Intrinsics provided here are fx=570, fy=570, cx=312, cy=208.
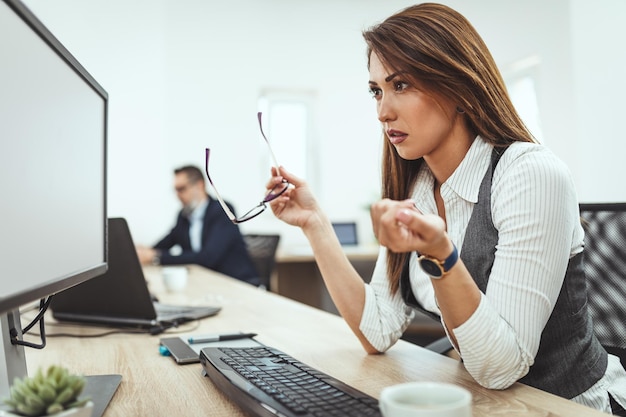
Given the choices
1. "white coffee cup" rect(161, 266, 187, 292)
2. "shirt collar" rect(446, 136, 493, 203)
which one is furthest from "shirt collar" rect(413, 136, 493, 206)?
"white coffee cup" rect(161, 266, 187, 292)

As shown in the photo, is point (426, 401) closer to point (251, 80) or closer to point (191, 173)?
point (191, 173)

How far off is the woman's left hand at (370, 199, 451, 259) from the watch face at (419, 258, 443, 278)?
0.15 feet

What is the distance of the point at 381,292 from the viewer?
1123 mm

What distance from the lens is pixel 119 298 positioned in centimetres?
131

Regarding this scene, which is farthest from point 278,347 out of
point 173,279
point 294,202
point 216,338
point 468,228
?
point 173,279

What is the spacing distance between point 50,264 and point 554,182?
696mm

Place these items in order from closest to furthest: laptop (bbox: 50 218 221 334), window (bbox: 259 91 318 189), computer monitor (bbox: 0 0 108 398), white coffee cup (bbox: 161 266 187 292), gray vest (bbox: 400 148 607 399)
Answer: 1. computer monitor (bbox: 0 0 108 398)
2. gray vest (bbox: 400 148 607 399)
3. laptop (bbox: 50 218 221 334)
4. white coffee cup (bbox: 161 266 187 292)
5. window (bbox: 259 91 318 189)

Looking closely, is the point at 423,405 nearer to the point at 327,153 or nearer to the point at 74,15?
the point at 74,15

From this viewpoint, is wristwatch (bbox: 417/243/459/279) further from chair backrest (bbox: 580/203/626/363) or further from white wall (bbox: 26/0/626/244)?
white wall (bbox: 26/0/626/244)

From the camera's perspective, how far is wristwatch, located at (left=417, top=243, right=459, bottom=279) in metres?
0.71

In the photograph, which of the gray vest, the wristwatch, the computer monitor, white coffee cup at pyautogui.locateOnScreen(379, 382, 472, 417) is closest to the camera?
white coffee cup at pyautogui.locateOnScreen(379, 382, 472, 417)

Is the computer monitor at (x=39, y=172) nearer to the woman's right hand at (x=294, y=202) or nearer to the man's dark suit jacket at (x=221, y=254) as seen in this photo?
the woman's right hand at (x=294, y=202)

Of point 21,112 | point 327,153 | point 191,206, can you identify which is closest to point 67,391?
point 21,112

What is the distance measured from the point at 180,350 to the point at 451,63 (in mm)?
683
